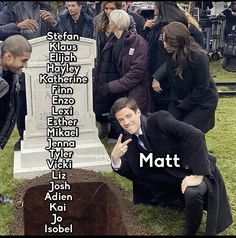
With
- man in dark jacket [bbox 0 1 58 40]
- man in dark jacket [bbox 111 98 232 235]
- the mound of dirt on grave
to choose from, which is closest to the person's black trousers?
man in dark jacket [bbox 111 98 232 235]

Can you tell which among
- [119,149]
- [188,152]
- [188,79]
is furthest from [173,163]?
[188,79]

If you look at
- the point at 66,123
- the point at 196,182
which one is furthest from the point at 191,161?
the point at 66,123

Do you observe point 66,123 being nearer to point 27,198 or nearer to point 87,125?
point 87,125

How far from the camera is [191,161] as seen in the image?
318 cm

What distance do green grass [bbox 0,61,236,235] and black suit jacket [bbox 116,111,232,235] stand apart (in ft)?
0.99

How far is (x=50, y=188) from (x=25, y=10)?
8.51 ft

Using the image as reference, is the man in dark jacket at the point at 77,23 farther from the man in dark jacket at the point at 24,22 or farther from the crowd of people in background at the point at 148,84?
the man in dark jacket at the point at 24,22

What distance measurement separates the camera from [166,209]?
153 inches

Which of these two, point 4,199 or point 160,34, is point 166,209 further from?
point 160,34

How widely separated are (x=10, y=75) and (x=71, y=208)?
1269mm

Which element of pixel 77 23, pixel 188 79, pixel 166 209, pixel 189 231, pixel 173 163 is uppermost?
pixel 77 23

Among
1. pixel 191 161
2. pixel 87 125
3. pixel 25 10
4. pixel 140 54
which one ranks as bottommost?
pixel 87 125

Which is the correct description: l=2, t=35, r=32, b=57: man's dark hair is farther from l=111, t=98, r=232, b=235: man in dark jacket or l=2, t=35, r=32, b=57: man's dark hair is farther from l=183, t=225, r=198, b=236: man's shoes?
l=183, t=225, r=198, b=236: man's shoes

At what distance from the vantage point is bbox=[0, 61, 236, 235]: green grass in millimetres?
3621
